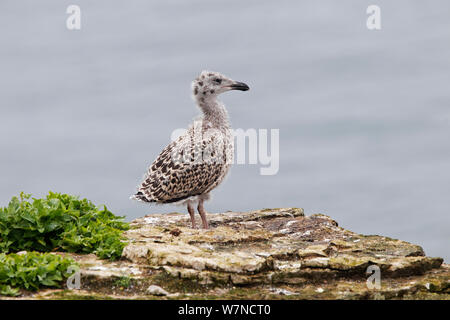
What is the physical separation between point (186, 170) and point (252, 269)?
4.76 m

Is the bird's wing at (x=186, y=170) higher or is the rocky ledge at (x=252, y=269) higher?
the bird's wing at (x=186, y=170)

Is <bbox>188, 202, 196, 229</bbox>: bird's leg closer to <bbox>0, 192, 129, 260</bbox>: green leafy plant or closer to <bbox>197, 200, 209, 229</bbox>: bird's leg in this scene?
<bbox>197, 200, 209, 229</bbox>: bird's leg

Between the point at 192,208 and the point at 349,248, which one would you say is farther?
the point at 192,208

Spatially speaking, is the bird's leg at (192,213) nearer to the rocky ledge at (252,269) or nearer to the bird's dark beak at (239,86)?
the rocky ledge at (252,269)

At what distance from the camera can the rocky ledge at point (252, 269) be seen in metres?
12.5

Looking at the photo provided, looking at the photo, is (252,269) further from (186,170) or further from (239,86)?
(239,86)

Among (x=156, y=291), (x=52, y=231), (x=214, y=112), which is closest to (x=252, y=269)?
(x=156, y=291)

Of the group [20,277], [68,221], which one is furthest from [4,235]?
[20,277]

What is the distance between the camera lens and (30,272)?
483 inches

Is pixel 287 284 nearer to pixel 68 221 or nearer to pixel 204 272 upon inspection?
pixel 204 272

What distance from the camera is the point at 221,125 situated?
1825 centimetres

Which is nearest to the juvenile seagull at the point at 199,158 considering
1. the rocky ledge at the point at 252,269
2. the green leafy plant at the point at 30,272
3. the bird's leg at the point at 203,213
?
the bird's leg at the point at 203,213

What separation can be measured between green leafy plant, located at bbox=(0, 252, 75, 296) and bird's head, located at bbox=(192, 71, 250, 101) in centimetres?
685
